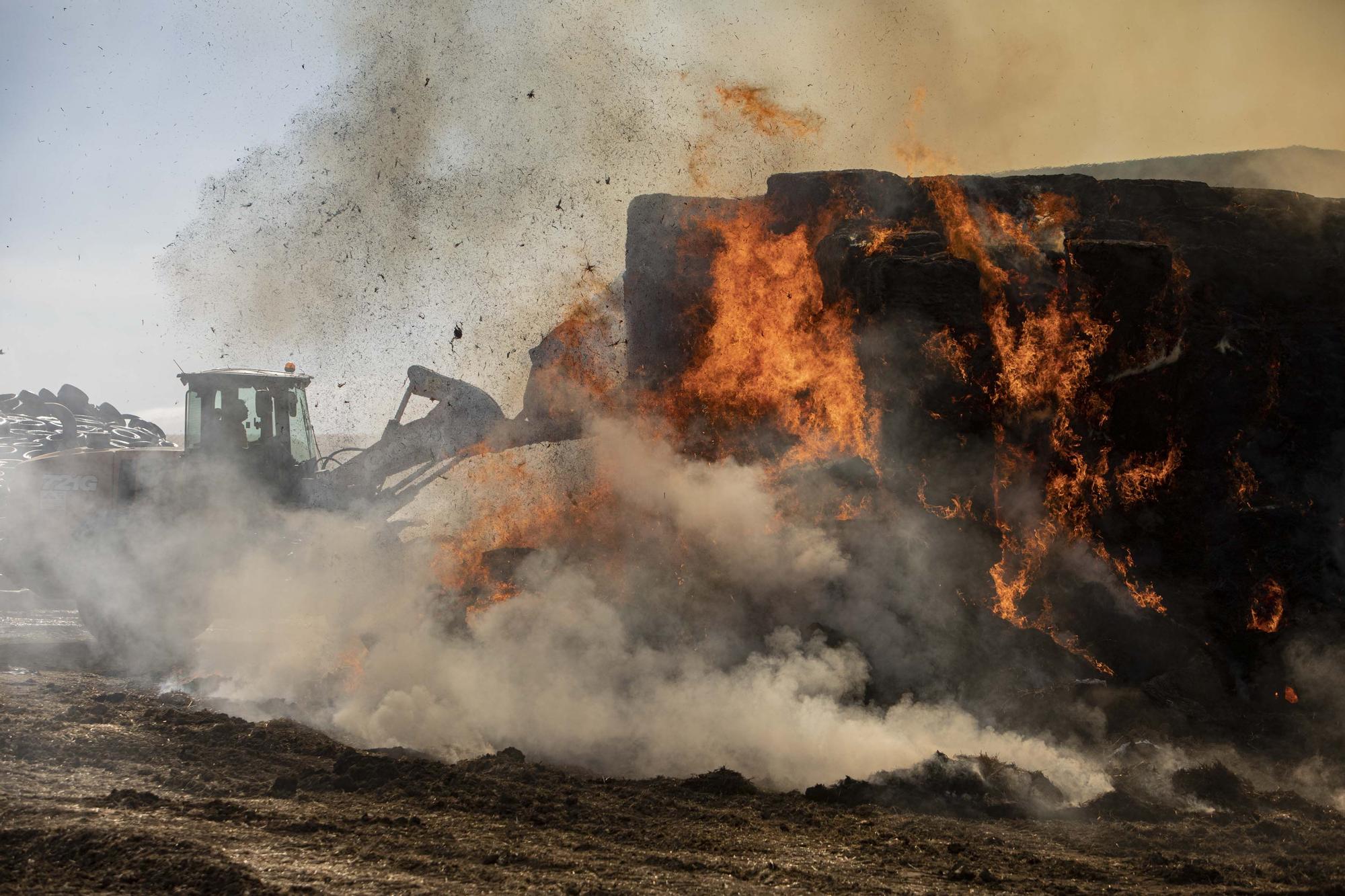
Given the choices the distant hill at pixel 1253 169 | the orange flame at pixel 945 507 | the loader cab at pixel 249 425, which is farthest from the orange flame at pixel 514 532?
the distant hill at pixel 1253 169

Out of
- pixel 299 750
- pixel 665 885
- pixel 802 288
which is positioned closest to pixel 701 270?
pixel 802 288

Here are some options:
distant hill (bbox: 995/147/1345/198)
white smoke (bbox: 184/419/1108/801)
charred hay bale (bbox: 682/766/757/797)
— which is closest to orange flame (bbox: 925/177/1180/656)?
white smoke (bbox: 184/419/1108/801)

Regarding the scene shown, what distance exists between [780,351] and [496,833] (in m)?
5.18

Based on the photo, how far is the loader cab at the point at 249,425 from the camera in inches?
423

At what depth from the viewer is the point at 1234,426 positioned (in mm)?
8539

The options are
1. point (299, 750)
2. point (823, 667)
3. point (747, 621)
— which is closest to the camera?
point (299, 750)

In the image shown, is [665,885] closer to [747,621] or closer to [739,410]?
[747,621]

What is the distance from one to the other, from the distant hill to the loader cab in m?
48.0

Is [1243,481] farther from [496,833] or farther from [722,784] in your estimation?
[496,833]

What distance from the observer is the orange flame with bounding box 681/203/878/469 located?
335 inches

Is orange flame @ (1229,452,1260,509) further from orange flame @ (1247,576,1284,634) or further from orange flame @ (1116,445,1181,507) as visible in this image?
orange flame @ (1247,576,1284,634)

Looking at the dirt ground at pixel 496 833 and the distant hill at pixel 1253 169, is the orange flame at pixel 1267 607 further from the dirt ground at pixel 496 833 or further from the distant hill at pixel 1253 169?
the distant hill at pixel 1253 169

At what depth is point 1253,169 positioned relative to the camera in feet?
195

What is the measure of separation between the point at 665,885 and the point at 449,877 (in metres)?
0.94
